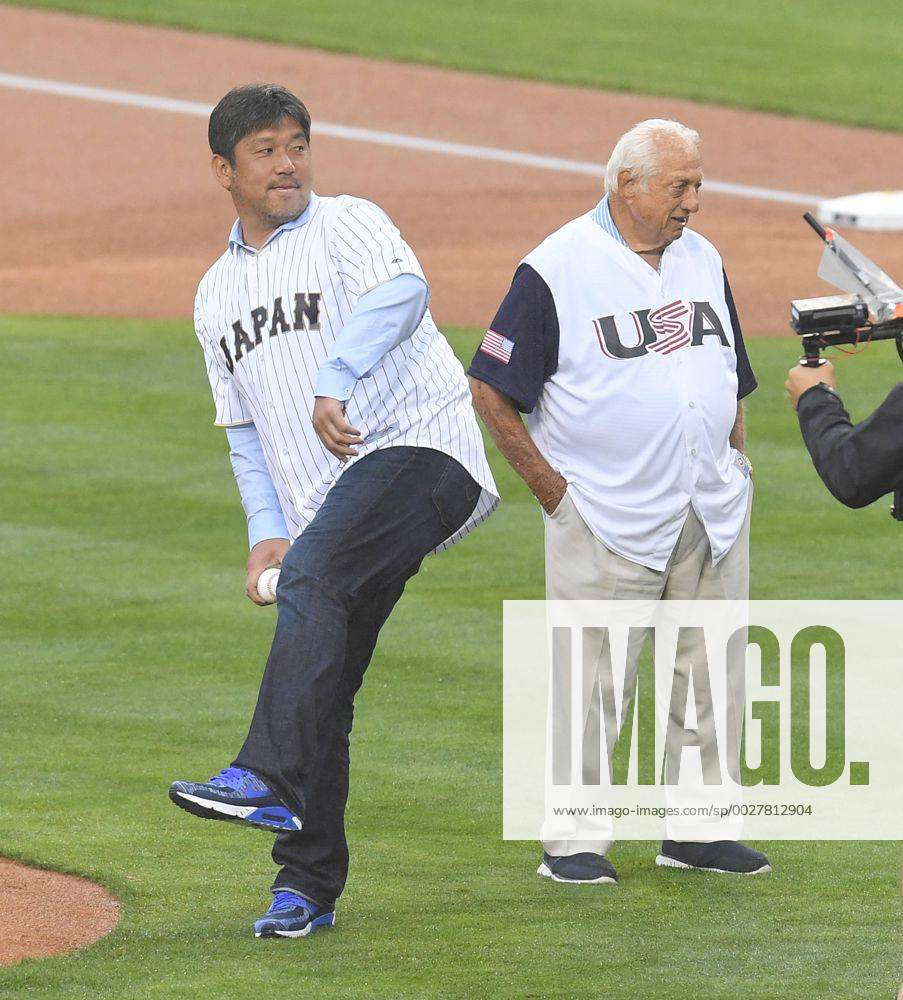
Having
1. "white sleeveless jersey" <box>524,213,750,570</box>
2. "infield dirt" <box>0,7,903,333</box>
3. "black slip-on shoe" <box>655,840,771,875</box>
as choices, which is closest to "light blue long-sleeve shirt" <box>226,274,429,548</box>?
"white sleeveless jersey" <box>524,213,750,570</box>

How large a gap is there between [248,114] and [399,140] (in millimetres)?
16168

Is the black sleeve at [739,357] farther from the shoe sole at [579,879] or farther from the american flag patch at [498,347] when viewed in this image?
the shoe sole at [579,879]

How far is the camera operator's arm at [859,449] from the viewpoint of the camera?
15.4 feet

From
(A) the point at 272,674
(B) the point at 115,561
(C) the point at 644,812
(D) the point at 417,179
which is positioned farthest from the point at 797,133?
(A) the point at 272,674

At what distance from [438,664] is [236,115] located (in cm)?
335

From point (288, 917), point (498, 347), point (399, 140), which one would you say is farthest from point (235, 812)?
point (399, 140)

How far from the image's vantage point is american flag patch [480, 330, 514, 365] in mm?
5977

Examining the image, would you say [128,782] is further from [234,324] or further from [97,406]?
[97,406]

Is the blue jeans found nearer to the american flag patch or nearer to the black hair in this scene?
the american flag patch

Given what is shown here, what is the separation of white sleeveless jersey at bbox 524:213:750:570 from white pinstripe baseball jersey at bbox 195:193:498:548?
1.51 ft

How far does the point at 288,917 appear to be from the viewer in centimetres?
556

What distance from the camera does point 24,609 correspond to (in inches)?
362

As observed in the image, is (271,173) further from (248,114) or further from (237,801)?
(237,801)

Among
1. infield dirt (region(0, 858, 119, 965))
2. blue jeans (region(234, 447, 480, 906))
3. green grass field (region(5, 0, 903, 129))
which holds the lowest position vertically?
infield dirt (region(0, 858, 119, 965))
